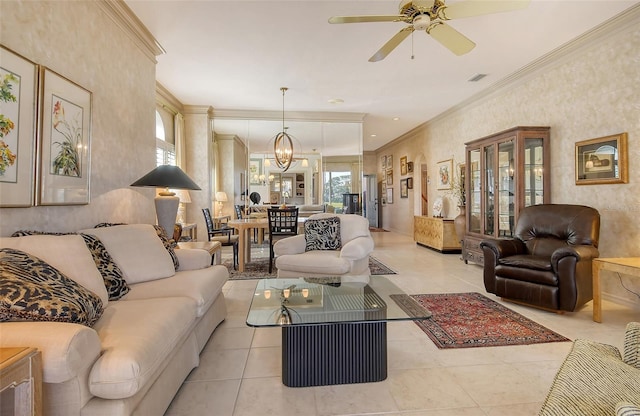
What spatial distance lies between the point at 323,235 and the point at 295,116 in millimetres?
3641

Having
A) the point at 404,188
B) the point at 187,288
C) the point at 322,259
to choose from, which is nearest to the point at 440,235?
the point at 404,188

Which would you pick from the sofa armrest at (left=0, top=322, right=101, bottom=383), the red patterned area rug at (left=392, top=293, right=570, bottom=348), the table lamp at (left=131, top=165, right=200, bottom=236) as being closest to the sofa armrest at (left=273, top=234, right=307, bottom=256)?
the table lamp at (left=131, top=165, right=200, bottom=236)

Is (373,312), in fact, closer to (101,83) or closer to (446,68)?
(101,83)

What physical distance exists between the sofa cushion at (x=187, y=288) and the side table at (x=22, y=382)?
0.99m

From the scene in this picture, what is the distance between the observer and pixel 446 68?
4547 millimetres

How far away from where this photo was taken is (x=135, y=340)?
1433mm

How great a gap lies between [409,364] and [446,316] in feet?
3.39

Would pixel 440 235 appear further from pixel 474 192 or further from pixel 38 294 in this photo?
pixel 38 294

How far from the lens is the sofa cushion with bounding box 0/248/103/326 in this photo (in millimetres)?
1302

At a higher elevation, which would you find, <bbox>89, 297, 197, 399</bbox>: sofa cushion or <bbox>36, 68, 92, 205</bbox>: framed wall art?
<bbox>36, 68, 92, 205</bbox>: framed wall art

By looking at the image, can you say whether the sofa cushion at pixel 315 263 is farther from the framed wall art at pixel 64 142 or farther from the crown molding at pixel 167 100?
the crown molding at pixel 167 100

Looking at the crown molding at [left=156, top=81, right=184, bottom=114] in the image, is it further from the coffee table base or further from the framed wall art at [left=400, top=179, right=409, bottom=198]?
the framed wall art at [left=400, top=179, right=409, bottom=198]

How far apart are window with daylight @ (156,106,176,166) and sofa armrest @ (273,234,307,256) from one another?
9.46 ft

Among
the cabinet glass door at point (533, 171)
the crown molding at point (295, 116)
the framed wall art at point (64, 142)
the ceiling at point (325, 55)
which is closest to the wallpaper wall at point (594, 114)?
the cabinet glass door at point (533, 171)
